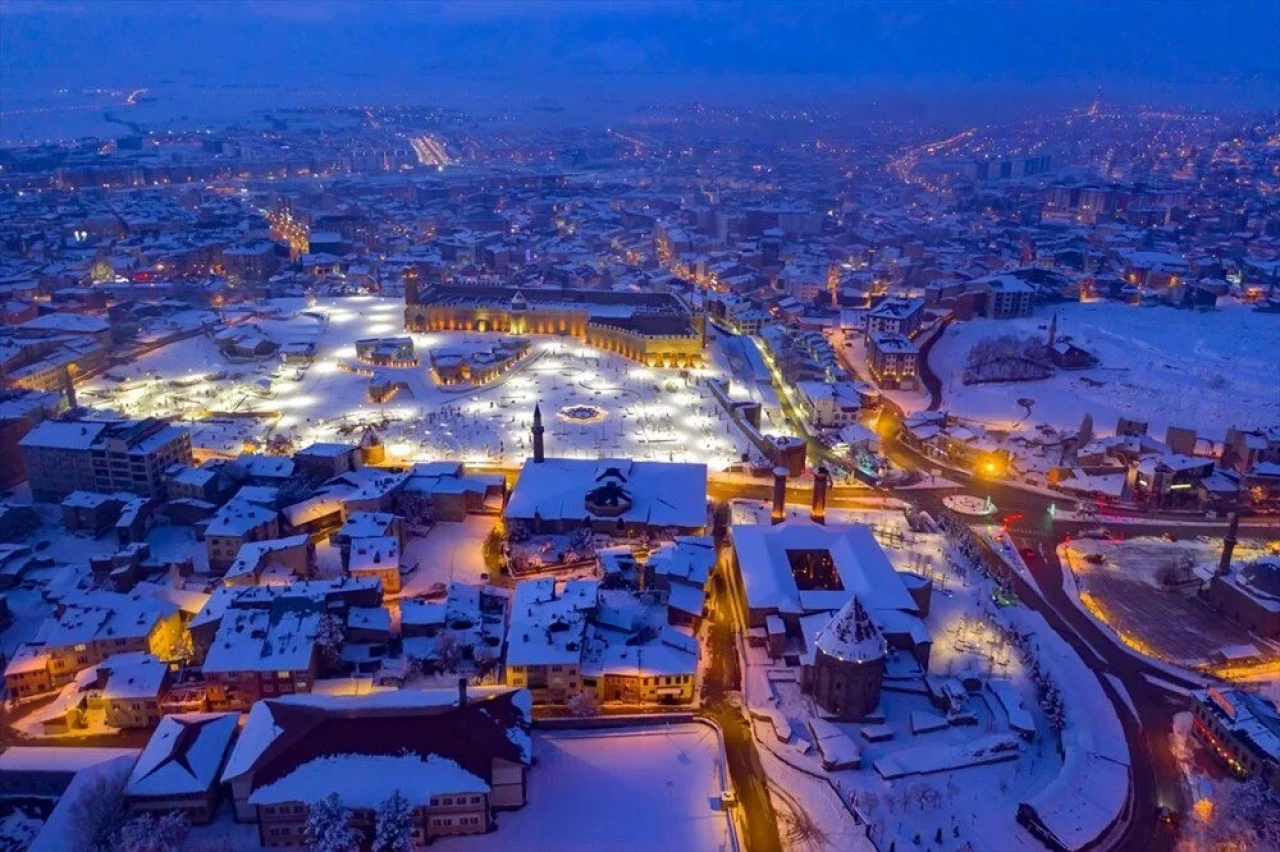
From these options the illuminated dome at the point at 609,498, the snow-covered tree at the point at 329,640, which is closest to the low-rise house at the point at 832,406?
the illuminated dome at the point at 609,498

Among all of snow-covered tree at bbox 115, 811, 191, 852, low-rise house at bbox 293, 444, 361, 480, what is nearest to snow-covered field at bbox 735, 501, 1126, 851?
snow-covered tree at bbox 115, 811, 191, 852

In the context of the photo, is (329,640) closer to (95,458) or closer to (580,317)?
(95,458)

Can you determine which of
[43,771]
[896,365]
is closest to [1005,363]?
[896,365]

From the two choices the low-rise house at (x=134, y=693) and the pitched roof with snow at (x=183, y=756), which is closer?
the pitched roof with snow at (x=183, y=756)

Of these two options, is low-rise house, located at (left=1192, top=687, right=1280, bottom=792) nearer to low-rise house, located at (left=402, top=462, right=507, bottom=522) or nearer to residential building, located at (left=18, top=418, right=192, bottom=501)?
low-rise house, located at (left=402, top=462, right=507, bottom=522)

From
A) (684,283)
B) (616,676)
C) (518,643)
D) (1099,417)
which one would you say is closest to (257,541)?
(518,643)

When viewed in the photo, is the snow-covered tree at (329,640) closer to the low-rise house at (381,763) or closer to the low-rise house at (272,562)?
the low-rise house at (381,763)
